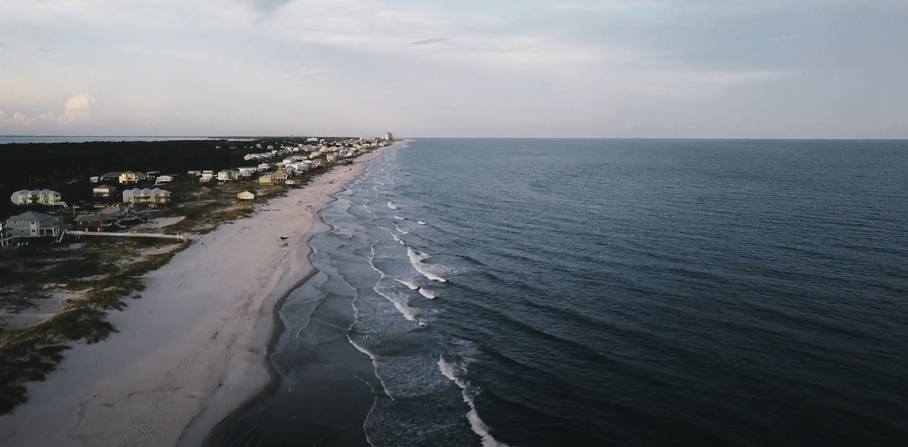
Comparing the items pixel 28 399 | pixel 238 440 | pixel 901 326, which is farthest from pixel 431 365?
pixel 901 326

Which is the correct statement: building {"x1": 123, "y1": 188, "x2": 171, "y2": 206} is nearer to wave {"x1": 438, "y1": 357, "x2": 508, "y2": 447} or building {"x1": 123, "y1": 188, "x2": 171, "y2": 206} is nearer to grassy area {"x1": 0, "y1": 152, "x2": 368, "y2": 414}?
grassy area {"x1": 0, "y1": 152, "x2": 368, "y2": 414}

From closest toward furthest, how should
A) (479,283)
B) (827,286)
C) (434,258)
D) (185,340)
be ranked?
(185,340) → (827,286) → (479,283) → (434,258)

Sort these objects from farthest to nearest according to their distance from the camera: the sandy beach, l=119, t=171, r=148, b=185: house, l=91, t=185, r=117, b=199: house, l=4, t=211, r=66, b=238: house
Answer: l=119, t=171, r=148, b=185: house < l=91, t=185, r=117, b=199: house < l=4, t=211, r=66, b=238: house < the sandy beach

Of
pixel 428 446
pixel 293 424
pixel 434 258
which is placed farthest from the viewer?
pixel 434 258

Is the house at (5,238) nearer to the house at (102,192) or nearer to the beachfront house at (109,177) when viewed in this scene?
the house at (102,192)

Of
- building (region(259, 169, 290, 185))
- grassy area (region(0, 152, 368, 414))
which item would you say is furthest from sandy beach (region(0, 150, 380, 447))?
building (region(259, 169, 290, 185))

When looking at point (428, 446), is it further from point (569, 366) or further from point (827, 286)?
point (827, 286)

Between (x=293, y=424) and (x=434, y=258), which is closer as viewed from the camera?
(x=293, y=424)
